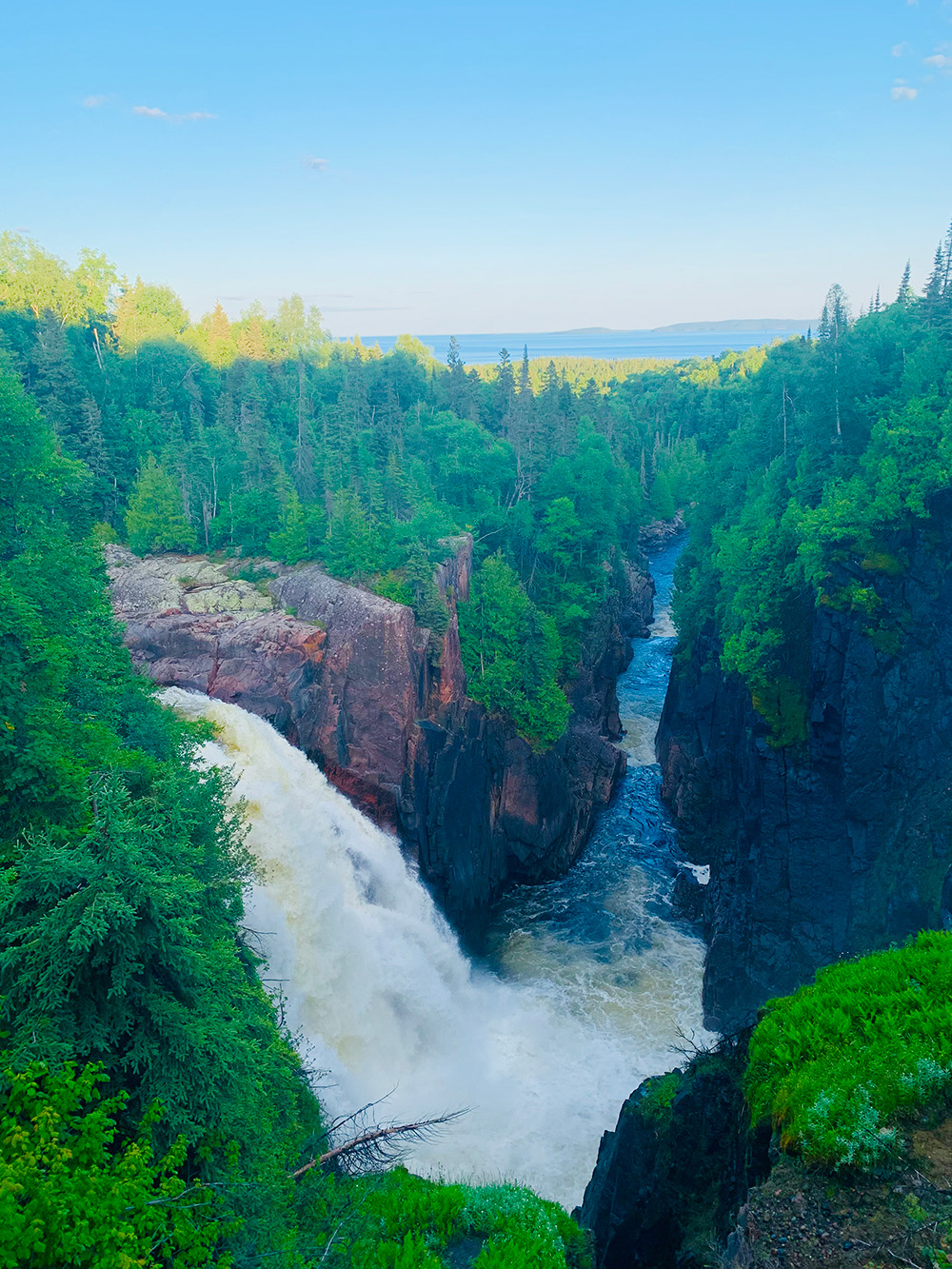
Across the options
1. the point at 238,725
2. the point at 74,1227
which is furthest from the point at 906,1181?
the point at 238,725

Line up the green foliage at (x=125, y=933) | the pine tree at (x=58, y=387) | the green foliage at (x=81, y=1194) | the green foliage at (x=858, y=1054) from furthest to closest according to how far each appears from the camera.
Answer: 1. the pine tree at (x=58, y=387)
2. the green foliage at (x=125, y=933)
3. the green foliage at (x=858, y=1054)
4. the green foliage at (x=81, y=1194)

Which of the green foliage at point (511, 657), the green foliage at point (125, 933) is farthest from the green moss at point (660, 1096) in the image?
the green foliage at point (511, 657)

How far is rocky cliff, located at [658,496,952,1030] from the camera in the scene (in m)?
23.3

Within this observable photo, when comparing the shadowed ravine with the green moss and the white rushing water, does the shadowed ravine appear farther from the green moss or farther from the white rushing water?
the green moss

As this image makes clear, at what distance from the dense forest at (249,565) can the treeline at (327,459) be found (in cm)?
20

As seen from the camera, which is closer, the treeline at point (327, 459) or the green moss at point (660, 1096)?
the green moss at point (660, 1096)

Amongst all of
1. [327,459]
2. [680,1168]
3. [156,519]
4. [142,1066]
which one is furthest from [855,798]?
[156,519]

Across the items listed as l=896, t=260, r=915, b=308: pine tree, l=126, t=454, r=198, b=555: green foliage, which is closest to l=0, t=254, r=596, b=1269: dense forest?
l=126, t=454, r=198, b=555: green foliage

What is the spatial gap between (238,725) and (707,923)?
18.6 m

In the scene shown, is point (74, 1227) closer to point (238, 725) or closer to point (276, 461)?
point (238, 725)

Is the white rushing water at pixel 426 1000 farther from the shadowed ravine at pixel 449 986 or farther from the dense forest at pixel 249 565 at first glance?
the dense forest at pixel 249 565

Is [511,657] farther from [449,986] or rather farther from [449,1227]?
[449,1227]

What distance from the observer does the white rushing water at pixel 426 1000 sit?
67.1ft

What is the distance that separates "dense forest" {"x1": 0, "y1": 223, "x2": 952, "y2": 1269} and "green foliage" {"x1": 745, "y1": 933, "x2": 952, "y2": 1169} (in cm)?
457
